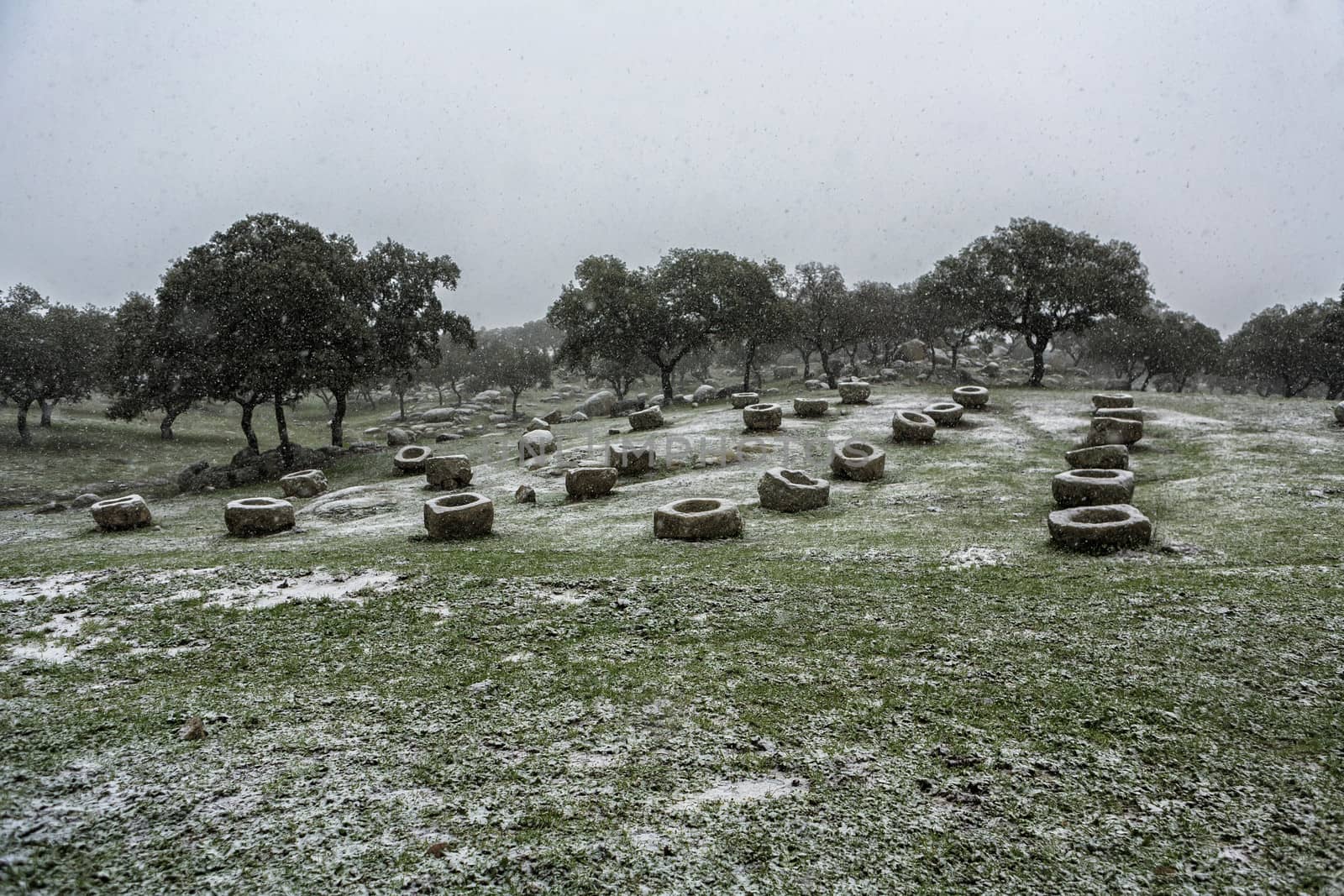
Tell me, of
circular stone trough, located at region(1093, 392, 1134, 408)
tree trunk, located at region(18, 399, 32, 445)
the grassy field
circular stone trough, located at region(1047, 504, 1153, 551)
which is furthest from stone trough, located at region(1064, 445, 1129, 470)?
tree trunk, located at region(18, 399, 32, 445)

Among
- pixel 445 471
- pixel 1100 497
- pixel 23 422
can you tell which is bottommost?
pixel 1100 497

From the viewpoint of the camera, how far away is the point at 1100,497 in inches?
430

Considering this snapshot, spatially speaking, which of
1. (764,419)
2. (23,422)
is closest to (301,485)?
(764,419)

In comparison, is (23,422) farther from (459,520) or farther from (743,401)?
(743,401)

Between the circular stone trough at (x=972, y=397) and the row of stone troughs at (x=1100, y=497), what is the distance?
750 centimetres

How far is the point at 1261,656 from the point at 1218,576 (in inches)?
86.9

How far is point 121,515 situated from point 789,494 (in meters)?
15.6

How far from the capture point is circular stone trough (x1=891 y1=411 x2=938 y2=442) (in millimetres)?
20172

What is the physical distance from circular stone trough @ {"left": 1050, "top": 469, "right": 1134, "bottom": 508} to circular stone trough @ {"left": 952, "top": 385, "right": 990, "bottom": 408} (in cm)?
1537

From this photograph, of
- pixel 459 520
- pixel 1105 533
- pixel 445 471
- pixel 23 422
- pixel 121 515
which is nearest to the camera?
pixel 1105 533

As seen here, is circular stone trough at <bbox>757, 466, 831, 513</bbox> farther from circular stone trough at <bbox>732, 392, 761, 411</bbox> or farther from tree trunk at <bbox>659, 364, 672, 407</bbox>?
tree trunk at <bbox>659, 364, 672, 407</bbox>

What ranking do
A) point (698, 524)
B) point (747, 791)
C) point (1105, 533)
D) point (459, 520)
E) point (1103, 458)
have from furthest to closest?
point (1103, 458) < point (459, 520) < point (698, 524) < point (1105, 533) < point (747, 791)

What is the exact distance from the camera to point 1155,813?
11.7ft

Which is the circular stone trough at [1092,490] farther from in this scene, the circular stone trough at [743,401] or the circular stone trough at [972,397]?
the circular stone trough at [743,401]
